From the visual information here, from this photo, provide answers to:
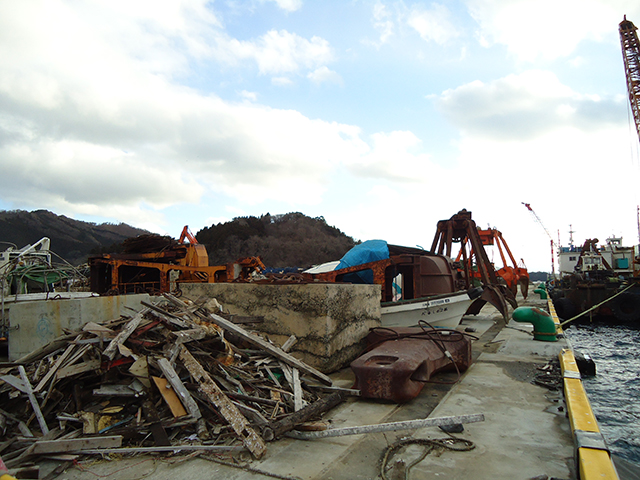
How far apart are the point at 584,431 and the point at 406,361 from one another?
175cm

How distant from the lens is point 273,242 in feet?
192

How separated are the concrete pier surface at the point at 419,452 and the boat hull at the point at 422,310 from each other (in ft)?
11.9

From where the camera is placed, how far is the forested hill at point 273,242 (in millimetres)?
54594

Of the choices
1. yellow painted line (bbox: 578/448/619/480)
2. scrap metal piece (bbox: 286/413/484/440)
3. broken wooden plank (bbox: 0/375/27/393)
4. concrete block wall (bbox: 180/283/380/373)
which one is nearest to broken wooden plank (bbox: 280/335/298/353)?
concrete block wall (bbox: 180/283/380/373)

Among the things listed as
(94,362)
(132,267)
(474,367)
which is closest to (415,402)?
(474,367)

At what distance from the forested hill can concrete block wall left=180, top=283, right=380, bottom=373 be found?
44577mm

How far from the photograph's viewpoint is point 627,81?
38875 millimetres

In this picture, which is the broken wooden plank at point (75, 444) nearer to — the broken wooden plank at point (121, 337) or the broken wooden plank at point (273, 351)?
the broken wooden plank at point (121, 337)

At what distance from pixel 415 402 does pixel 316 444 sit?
159cm

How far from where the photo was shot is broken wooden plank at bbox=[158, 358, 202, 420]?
11.5 feet

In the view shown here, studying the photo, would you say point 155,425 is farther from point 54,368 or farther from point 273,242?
point 273,242

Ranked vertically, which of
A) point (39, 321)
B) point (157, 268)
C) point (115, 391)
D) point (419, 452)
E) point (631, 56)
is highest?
point (631, 56)

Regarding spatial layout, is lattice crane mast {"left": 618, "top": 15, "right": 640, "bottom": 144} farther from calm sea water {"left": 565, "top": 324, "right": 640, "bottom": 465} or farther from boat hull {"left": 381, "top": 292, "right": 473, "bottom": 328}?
boat hull {"left": 381, "top": 292, "right": 473, "bottom": 328}

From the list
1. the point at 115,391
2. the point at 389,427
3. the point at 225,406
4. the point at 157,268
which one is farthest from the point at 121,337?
the point at 157,268
